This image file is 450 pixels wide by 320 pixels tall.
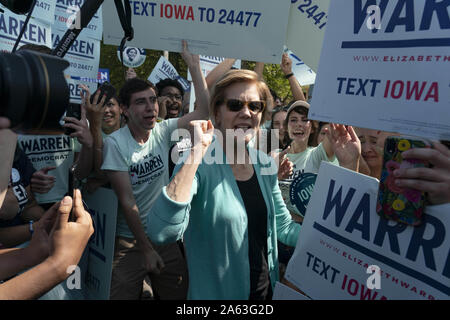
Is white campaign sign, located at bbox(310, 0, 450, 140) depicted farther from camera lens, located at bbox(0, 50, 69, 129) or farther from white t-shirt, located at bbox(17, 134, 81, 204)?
white t-shirt, located at bbox(17, 134, 81, 204)

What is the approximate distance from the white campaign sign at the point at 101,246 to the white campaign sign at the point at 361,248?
139 centimetres

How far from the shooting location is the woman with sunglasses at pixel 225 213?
1.63 metres

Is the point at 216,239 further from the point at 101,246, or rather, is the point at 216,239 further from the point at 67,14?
the point at 67,14

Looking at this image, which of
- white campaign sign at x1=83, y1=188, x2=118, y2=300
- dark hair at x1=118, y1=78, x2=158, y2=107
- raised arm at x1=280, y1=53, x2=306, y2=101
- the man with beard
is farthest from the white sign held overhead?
white campaign sign at x1=83, y1=188, x2=118, y2=300

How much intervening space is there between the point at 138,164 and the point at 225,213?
125 cm

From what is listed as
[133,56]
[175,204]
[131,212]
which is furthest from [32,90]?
[133,56]

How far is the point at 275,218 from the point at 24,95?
1.47m

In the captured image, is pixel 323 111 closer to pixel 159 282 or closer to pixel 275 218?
pixel 275 218

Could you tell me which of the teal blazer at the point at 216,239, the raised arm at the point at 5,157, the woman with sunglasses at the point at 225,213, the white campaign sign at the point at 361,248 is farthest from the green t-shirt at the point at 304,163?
the raised arm at the point at 5,157

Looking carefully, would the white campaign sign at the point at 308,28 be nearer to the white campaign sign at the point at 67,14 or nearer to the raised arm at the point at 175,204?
the raised arm at the point at 175,204

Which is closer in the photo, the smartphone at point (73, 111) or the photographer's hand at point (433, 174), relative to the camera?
the photographer's hand at point (433, 174)

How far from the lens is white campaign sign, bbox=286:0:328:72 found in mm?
2393

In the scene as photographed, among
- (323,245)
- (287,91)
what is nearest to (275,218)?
(323,245)

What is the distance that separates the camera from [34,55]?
3.50 feet
